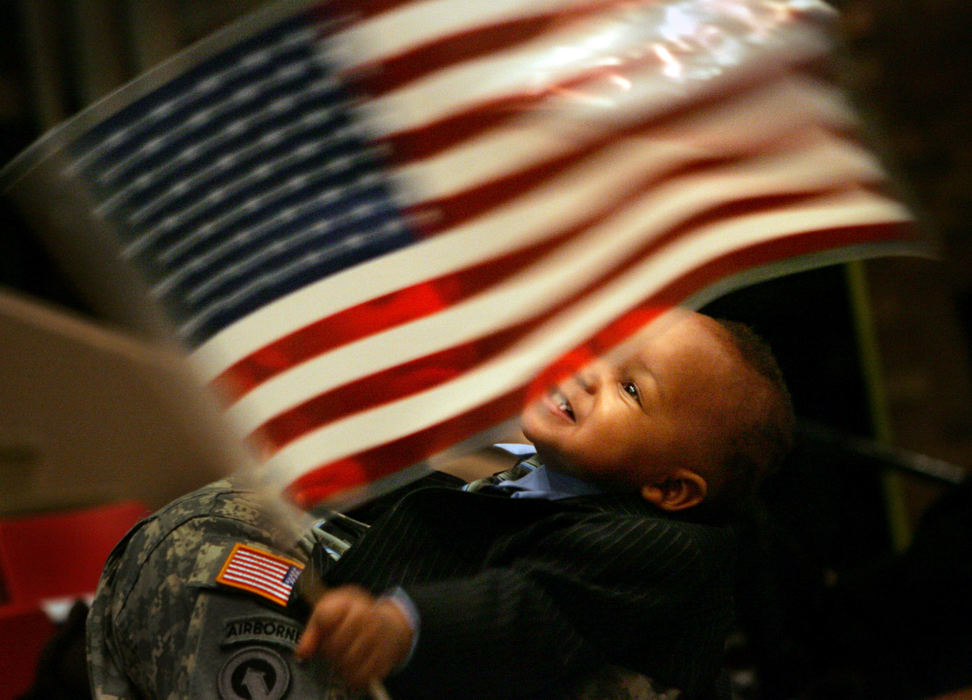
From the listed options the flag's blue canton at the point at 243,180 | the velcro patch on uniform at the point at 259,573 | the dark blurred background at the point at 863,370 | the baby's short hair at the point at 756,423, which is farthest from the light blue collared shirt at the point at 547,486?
the dark blurred background at the point at 863,370

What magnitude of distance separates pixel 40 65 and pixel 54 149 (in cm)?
385

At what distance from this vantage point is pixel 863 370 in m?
4.11

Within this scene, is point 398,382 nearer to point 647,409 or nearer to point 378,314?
point 378,314

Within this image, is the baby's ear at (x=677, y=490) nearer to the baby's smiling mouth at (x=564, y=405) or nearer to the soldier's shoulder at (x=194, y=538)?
the baby's smiling mouth at (x=564, y=405)

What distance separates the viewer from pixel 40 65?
4.39 meters

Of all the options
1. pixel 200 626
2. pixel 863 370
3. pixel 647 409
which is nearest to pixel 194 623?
pixel 200 626

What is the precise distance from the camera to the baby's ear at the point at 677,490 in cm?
128

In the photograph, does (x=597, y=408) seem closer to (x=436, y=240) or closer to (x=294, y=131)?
(x=436, y=240)

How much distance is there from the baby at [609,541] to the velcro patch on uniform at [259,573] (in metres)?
0.05

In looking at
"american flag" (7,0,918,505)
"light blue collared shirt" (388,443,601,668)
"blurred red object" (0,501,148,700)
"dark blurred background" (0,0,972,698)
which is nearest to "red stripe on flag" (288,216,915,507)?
"american flag" (7,0,918,505)

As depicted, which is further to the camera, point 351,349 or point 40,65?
point 40,65

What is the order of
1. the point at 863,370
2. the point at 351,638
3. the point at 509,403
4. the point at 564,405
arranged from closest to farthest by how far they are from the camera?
the point at 351,638 → the point at 509,403 → the point at 564,405 → the point at 863,370

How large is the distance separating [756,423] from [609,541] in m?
0.28

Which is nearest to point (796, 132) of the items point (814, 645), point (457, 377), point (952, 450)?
point (457, 377)
